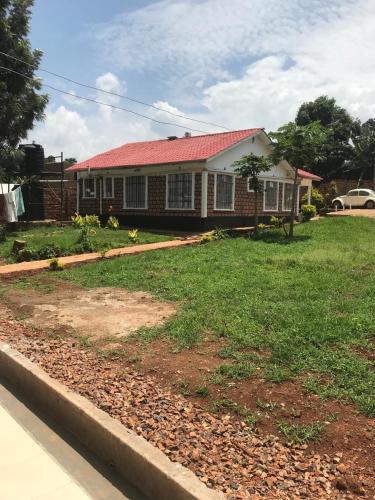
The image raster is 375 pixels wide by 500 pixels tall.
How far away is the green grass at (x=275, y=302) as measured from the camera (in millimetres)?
4332

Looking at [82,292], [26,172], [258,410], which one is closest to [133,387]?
[258,410]

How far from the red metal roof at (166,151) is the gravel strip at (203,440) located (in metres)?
13.4

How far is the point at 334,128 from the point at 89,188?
2908 cm

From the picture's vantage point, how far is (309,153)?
15016mm

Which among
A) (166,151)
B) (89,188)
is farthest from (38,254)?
(89,188)

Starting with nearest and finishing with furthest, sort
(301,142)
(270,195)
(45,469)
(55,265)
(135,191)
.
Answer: (45,469) < (55,265) < (301,142) < (135,191) < (270,195)

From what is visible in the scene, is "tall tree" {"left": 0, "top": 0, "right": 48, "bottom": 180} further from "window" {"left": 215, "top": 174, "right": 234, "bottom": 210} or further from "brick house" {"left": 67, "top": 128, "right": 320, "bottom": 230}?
"window" {"left": 215, "top": 174, "right": 234, "bottom": 210}

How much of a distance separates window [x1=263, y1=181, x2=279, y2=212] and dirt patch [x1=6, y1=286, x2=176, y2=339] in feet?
47.6

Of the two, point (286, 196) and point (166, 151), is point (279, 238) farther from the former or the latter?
point (286, 196)

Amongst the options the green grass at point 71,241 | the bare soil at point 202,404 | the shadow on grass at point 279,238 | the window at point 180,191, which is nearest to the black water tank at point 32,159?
the green grass at point 71,241

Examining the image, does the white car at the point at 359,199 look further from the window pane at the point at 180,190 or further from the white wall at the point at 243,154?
the window pane at the point at 180,190

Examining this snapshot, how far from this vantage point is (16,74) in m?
18.2

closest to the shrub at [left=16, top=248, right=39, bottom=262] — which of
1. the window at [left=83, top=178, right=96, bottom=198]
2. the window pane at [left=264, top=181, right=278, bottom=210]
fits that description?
the window at [left=83, top=178, right=96, bottom=198]

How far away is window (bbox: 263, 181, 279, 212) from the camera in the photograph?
21.6 meters
